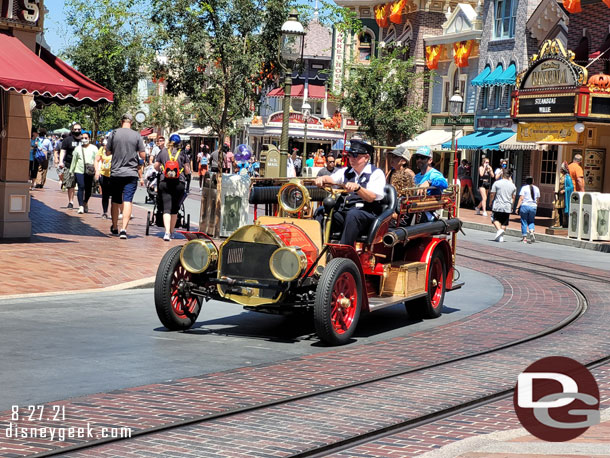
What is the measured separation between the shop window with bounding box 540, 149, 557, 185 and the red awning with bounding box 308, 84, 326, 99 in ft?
135

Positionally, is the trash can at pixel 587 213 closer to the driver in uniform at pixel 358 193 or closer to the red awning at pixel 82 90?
the red awning at pixel 82 90

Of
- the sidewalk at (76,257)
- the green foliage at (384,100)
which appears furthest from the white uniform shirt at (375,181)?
the green foliage at (384,100)

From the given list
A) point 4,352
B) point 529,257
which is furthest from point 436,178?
point 529,257

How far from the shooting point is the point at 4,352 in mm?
8086

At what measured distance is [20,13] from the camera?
15.8 metres

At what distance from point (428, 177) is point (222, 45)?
7771 millimetres

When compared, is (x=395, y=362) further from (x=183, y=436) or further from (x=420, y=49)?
(x=420, y=49)

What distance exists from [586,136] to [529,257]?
14546mm

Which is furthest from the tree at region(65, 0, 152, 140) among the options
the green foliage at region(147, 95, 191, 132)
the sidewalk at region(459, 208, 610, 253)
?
the green foliage at region(147, 95, 191, 132)

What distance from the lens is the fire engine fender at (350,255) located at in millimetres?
9133

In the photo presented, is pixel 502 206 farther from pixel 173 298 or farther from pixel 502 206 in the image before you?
pixel 173 298

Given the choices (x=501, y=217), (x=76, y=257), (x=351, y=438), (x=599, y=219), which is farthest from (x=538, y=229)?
(x=351, y=438)

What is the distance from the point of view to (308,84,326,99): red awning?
261ft

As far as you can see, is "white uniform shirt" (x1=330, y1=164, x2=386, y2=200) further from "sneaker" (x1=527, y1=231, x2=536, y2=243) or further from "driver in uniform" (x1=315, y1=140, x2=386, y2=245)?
"sneaker" (x1=527, y1=231, x2=536, y2=243)
